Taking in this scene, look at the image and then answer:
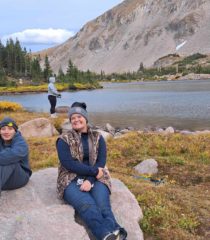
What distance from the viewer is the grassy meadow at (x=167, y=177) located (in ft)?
23.3

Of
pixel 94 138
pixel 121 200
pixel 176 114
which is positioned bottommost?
pixel 176 114

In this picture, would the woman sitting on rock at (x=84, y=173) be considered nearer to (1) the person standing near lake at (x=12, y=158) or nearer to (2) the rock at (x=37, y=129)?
(1) the person standing near lake at (x=12, y=158)

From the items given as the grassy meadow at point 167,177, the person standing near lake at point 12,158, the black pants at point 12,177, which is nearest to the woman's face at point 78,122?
the person standing near lake at point 12,158

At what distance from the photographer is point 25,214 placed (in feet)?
19.7

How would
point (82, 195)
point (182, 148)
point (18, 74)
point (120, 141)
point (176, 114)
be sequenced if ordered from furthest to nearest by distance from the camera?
point (18, 74) < point (176, 114) < point (120, 141) < point (182, 148) < point (82, 195)

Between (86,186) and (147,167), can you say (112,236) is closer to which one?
(86,186)

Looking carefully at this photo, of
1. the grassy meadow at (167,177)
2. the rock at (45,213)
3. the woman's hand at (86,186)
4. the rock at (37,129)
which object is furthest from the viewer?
the rock at (37,129)

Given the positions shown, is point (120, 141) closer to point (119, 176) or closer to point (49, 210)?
point (119, 176)

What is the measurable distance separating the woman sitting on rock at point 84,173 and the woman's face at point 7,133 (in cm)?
91

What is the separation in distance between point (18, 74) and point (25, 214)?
442 feet

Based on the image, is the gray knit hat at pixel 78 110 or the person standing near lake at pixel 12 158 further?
the gray knit hat at pixel 78 110

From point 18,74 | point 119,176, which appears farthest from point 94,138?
point 18,74

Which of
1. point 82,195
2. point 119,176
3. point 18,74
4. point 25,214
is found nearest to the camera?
point 25,214

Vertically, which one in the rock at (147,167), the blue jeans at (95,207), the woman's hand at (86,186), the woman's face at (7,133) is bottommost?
the rock at (147,167)
